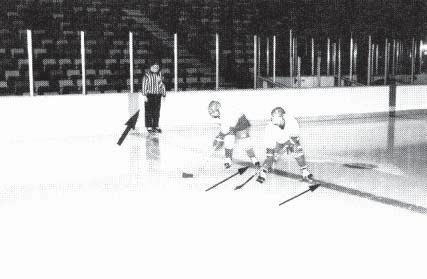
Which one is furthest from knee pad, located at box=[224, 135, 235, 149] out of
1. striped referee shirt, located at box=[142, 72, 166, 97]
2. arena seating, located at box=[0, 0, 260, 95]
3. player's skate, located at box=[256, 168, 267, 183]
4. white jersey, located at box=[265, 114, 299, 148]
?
arena seating, located at box=[0, 0, 260, 95]

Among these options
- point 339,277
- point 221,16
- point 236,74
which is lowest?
point 339,277

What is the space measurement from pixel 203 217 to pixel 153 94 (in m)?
6.81

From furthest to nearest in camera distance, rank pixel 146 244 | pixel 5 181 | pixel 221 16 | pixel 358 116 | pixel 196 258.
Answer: pixel 221 16, pixel 358 116, pixel 5 181, pixel 146 244, pixel 196 258

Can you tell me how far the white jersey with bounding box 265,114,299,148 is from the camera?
6.55 m

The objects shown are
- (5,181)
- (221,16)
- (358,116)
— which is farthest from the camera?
(221,16)

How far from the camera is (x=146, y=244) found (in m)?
4.55

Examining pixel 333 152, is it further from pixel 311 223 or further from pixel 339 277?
pixel 339 277

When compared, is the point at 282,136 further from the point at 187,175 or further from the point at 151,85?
the point at 151,85

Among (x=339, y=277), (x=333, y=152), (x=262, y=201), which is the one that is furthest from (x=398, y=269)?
(x=333, y=152)

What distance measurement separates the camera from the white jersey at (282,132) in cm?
655

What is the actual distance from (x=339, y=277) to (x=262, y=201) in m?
2.33

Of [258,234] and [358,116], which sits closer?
[258,234]

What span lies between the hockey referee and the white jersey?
565 centimetres

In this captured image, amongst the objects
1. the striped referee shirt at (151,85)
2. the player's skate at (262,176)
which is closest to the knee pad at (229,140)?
the player's skate at (262,176)
